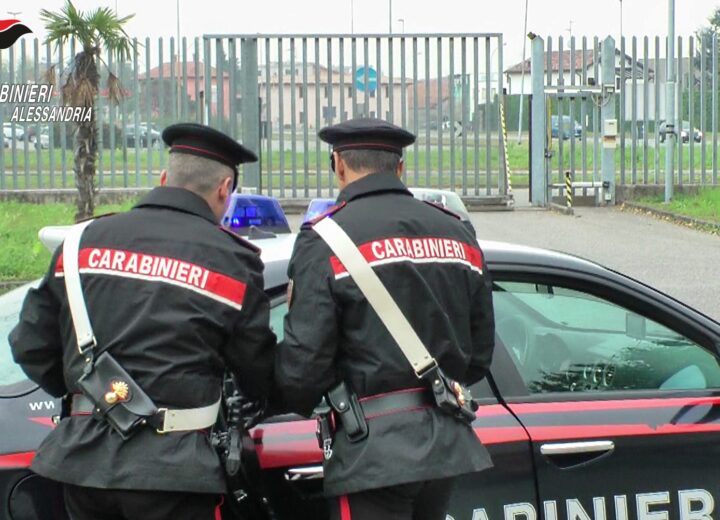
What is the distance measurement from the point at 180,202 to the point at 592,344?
5.65ft

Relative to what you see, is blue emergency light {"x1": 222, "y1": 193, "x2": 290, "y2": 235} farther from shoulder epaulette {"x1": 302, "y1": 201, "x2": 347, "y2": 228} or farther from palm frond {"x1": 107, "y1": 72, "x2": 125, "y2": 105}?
palm frond {"x1": 107, "y1": 72, "x2": 125, "y2": 105}

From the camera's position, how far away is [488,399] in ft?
12.6

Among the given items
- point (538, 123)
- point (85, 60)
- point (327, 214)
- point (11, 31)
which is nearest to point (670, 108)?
point (538, 123)

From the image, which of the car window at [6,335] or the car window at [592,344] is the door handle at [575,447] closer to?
the car window at [592,344]

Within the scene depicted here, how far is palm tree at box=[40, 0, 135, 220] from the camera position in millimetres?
15320

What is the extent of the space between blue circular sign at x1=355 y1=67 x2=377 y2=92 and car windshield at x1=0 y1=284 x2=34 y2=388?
55.4ft

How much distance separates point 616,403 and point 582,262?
19.2 inches

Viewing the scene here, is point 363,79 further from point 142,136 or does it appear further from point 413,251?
point 413,251

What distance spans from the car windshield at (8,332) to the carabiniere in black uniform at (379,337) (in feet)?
3.16

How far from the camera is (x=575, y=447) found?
12.5 ft

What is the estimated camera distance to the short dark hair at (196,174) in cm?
321

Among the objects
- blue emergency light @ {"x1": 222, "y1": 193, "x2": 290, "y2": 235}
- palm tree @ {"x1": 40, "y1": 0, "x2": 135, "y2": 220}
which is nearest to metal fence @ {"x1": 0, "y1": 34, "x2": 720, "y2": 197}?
palm tree @ {"x1": 40, "y1": 0, "x2": 135, "y2": 220}

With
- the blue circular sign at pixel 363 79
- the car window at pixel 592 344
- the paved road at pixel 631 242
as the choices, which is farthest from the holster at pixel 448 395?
the blue circular sign at pixel 363 79

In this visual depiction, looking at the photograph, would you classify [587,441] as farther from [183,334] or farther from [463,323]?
[183,334]
